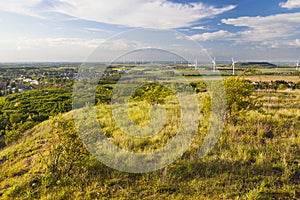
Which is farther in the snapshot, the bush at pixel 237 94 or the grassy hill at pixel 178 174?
the bush at pixel 237 94

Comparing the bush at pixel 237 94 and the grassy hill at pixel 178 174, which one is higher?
the bush at pixel 237 94

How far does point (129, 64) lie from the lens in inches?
219

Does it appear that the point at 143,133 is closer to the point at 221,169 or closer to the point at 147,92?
the point at 221,169

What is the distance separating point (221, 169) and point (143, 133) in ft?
8.51

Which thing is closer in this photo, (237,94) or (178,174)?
(178,174)

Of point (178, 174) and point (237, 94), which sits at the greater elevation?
point (237, 94)

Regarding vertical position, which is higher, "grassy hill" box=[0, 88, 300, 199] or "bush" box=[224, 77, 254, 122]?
"bush" box=[224, 77, 254, 122]

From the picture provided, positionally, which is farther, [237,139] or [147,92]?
[147,92]

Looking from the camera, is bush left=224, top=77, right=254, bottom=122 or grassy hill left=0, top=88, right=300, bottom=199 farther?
bush left=224, top=77, right=254, bottom=122

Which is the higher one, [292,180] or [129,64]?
[129,64]

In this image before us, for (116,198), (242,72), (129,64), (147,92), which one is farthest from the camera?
(147,92)

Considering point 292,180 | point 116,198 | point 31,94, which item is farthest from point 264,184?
point 31,94

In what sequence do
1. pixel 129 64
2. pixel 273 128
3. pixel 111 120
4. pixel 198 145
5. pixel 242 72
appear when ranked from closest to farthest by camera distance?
pixel 198 145, pixel 129 64, pixel 273 128, pixel 242 72, pixel 111 120

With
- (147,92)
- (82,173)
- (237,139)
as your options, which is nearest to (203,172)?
(237,139)
